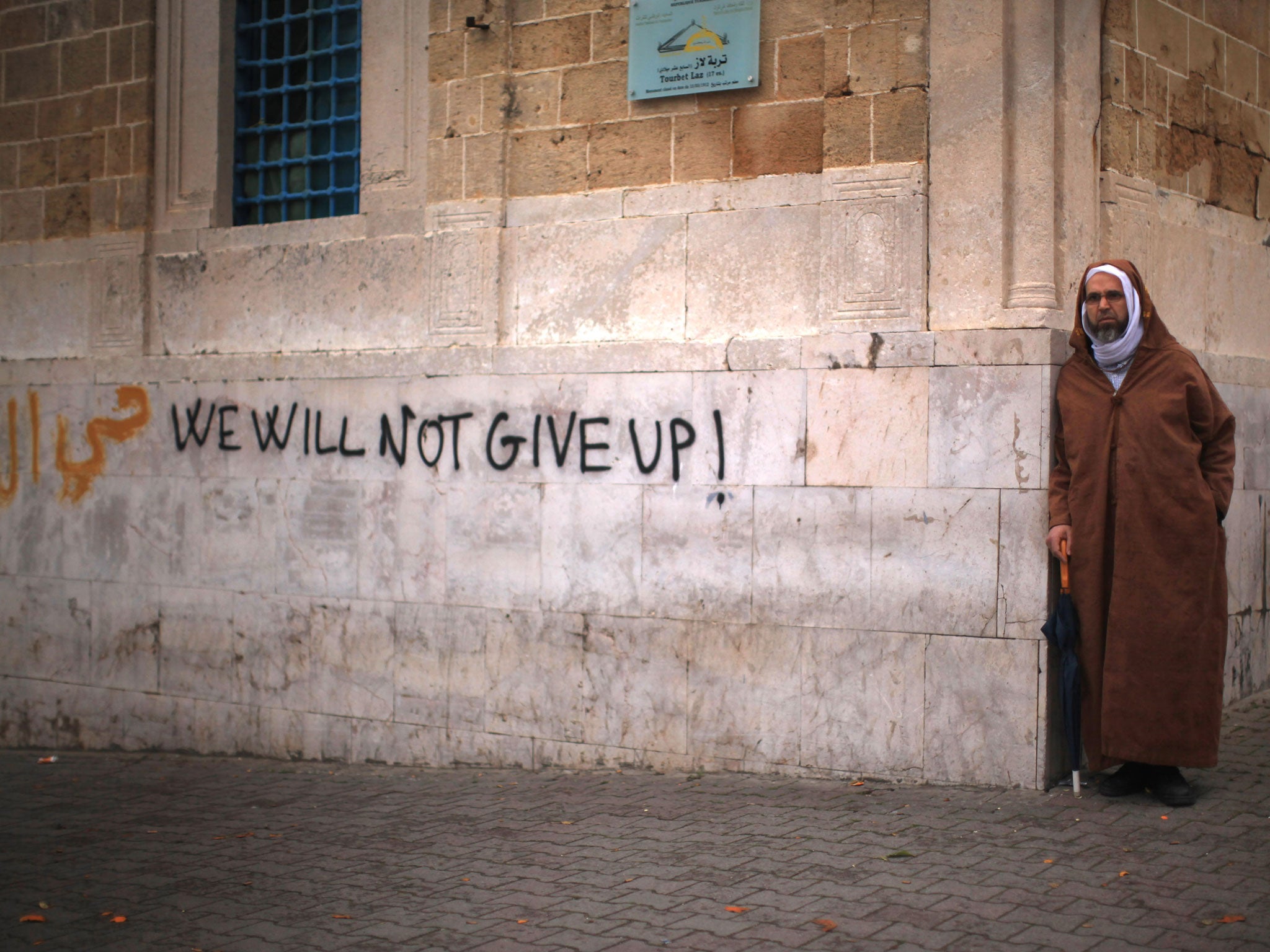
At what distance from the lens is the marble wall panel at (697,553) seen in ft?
19.2

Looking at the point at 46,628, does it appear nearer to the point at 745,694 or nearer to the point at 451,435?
the point at 451,435

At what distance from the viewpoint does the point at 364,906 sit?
4.32m

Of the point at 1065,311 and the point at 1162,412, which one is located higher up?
the point at 1065,311

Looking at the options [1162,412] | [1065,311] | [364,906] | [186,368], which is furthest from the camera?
[186,368]

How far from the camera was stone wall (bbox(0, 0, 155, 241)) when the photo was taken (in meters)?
7.84

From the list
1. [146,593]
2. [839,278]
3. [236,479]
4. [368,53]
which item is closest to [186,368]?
[236,479]

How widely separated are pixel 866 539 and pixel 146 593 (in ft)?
14.5

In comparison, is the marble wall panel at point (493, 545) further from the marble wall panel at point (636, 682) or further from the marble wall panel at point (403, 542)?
the marble wall panel at point (636, 682)

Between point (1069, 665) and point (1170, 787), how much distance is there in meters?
0.60

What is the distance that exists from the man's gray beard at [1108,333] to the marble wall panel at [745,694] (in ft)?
5.82

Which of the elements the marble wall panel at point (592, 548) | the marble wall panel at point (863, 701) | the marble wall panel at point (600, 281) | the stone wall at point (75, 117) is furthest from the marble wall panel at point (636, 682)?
the stone wall at point (75, 117)

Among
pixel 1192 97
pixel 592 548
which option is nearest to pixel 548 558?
pixel 592 548

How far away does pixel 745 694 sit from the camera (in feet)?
19.0

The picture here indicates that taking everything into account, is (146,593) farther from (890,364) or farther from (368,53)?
(890,364)
